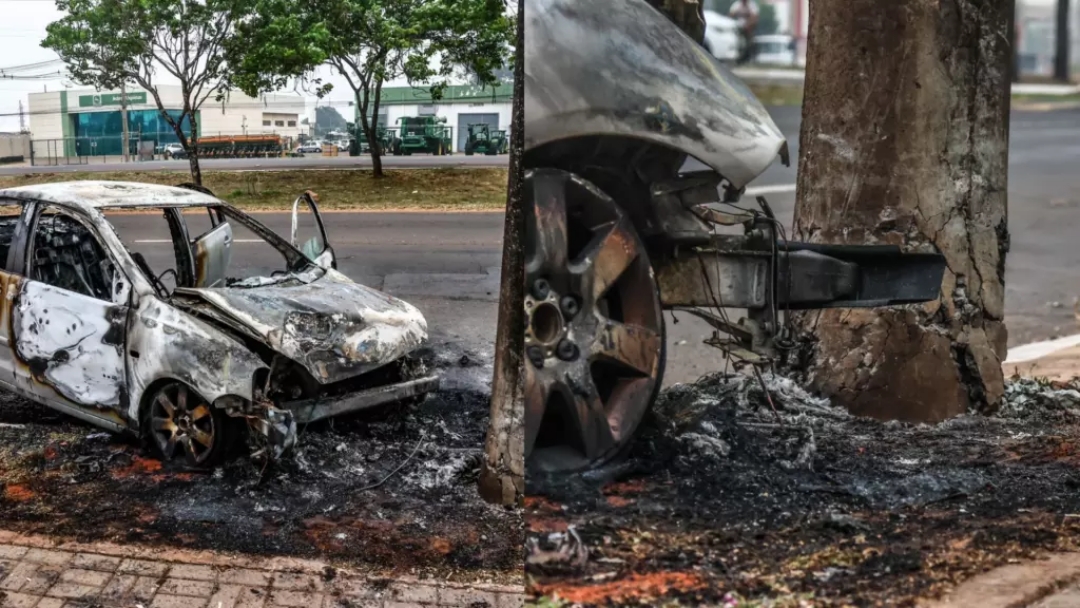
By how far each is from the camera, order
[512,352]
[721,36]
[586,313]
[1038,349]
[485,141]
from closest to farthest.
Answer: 1. [586,313]
2. [721,36]
3. [1038,349]
4. [512,352]
5. [485,141]

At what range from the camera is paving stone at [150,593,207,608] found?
2188mm

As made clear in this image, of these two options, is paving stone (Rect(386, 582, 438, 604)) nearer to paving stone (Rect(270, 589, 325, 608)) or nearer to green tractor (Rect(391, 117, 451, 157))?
paving stone (Rect(270, 589, 325, 608))

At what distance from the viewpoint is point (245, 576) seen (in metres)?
2.23

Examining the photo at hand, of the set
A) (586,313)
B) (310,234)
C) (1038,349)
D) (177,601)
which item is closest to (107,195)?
(310,234)

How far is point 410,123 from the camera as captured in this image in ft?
7.23

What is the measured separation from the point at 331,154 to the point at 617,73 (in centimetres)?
125

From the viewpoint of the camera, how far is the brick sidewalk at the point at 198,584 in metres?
2.20

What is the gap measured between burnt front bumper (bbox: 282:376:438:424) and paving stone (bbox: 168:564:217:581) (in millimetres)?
419


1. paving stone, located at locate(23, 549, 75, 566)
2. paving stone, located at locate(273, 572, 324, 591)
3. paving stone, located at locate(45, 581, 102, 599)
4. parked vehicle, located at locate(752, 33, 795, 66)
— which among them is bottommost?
paving stone, located at locate(45, 581, 102, 599)

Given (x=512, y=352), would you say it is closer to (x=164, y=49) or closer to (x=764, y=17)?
(x=764, y=17)

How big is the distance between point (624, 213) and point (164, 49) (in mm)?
1473

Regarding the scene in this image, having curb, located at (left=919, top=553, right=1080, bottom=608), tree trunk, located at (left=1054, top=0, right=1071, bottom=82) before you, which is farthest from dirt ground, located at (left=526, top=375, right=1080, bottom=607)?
tree trunk, located at (left=1054, top=0, right=1071, bottom=82)

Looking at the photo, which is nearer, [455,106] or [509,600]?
[455,106]

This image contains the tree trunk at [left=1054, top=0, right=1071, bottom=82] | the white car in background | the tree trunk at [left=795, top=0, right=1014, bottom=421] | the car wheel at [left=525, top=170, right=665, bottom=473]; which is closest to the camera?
the car wheel at [left=525, top=170, right=665, bottom=473]
